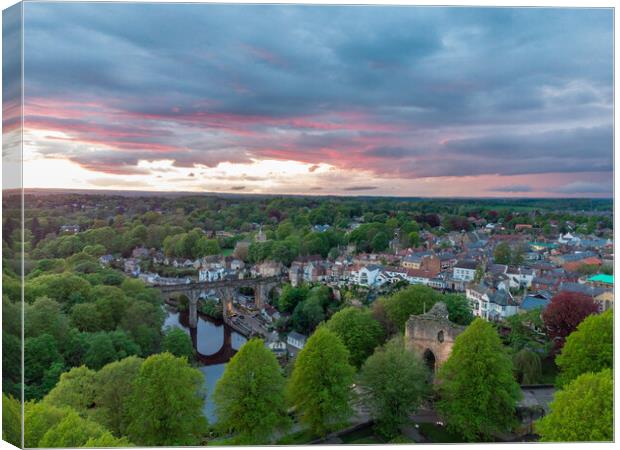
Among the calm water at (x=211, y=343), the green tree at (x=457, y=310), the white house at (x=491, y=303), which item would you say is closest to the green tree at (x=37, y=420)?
the calm water at (x=211, y=343)

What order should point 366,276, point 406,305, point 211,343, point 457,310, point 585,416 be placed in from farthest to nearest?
point 366,276 < point 211,343 < point 457,310 < point 406,305 < point 585,416

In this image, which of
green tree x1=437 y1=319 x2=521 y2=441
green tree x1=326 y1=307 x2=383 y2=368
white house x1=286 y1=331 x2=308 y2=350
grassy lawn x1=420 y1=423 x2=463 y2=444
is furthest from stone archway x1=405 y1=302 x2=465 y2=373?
white house x1=286 y1=331 x2=308 y2=350

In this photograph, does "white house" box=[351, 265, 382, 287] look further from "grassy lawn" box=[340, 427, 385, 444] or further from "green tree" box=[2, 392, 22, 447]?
"green tree" box=[2, 392, 22, 447]

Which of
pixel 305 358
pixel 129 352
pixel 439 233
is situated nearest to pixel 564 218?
pixel 305 358

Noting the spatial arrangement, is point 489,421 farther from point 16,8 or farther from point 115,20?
point 16,8

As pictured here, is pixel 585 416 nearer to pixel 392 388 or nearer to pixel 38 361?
pixel 392 388

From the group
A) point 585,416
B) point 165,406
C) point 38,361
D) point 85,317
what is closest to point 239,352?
point 165,406
